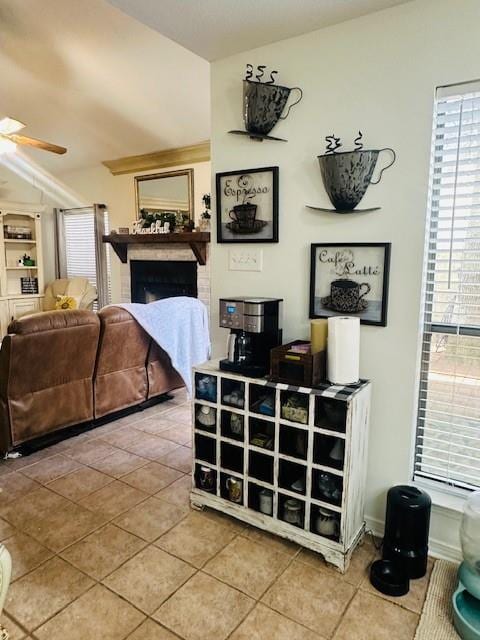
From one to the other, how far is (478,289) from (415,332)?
12.0 inches

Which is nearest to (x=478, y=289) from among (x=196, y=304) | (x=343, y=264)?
(x=343, y=264)

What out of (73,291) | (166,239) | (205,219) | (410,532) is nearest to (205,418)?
(410,532)

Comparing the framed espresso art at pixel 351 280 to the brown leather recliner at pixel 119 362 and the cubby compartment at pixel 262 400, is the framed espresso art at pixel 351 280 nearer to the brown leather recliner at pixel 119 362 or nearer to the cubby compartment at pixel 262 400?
the cubby compartment at pixel 262 400

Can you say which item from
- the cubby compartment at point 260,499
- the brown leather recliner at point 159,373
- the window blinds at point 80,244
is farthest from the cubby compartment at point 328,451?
the window blinds at point 80,244

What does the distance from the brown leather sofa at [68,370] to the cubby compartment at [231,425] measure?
1.33m

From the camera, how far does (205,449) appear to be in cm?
229

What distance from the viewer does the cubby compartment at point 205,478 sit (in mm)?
2256

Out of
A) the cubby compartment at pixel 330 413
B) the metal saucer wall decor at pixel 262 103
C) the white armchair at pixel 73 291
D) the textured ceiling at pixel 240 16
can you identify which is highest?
the textured ceiling at pixel 240 16

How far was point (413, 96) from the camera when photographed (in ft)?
5.84

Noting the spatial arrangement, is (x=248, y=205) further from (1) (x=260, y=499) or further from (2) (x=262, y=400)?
(1) (x=260, y=499)

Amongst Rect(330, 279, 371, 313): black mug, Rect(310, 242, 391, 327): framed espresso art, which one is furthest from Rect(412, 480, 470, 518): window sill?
Rect(330, 279, 371, 313): black mug

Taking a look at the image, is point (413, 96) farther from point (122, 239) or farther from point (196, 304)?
point (122, 239)

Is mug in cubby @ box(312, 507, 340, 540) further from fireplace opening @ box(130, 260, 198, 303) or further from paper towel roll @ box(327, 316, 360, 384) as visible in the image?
fireplace opening @ box(130, 260, 198, 303)

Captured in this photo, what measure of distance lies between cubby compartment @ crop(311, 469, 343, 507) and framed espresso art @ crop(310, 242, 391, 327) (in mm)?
709
